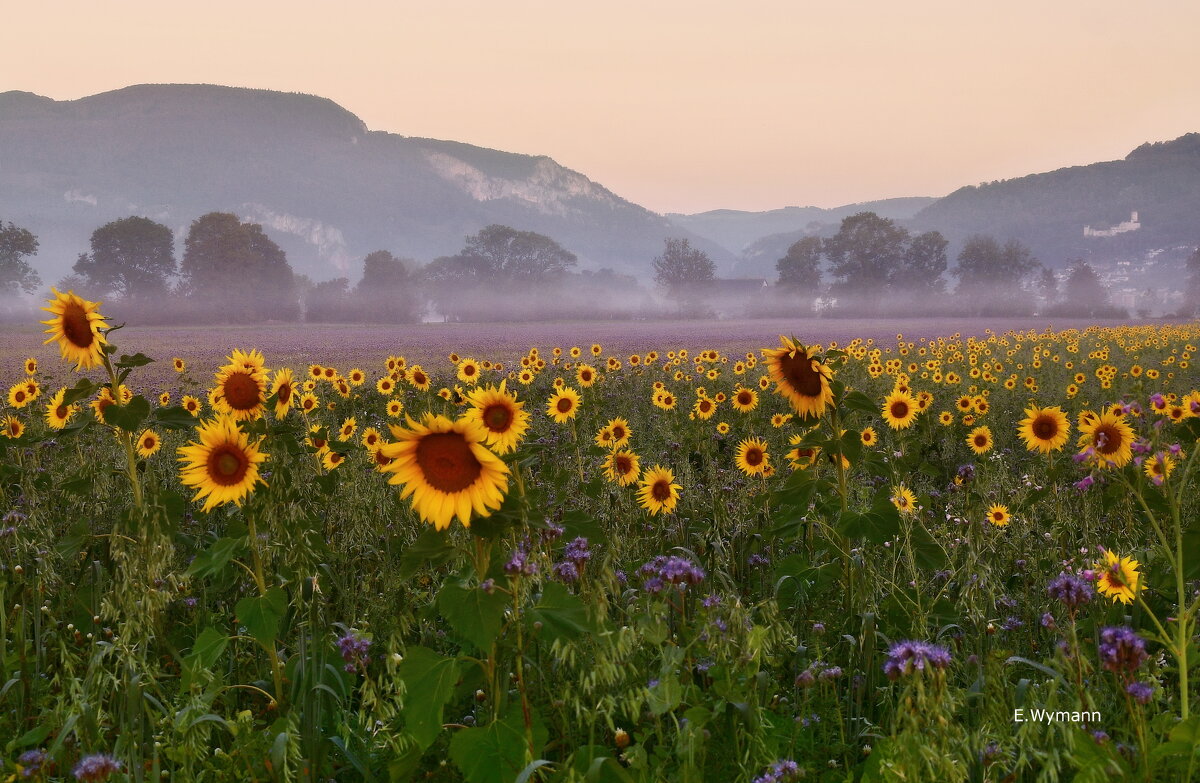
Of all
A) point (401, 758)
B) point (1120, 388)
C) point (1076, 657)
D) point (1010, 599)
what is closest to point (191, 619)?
point (401, 758)

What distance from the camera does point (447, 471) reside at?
204 centimetres

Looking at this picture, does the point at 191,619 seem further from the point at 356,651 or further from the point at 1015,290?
the point at 1015,290

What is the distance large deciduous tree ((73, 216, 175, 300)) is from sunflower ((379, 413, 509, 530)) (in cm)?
9321

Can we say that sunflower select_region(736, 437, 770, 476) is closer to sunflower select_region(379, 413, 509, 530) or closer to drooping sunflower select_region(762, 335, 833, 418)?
drooping sunflower select_region(762, 335, 833, 418)

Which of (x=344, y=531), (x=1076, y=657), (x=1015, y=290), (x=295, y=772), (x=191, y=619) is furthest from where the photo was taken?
(x=1015, y=290)

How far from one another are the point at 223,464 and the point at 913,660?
262 centimetres

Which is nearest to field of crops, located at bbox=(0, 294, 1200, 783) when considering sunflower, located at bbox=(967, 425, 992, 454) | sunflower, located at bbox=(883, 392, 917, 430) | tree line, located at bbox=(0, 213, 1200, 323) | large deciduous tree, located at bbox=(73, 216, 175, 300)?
sunflower, located at bbox=(967, 425, 992, 454)

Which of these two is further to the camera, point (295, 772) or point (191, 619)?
point (191, 619)

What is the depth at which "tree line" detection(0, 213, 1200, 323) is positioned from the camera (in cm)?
8031

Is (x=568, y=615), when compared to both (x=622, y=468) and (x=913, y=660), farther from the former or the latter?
(x=622, y=468)

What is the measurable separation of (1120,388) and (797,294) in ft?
313

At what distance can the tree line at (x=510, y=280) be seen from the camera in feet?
263

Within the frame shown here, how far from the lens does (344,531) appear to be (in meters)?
5.09

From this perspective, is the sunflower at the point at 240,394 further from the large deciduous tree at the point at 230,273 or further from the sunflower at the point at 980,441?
the large deciduous tree at the point at 230,273
